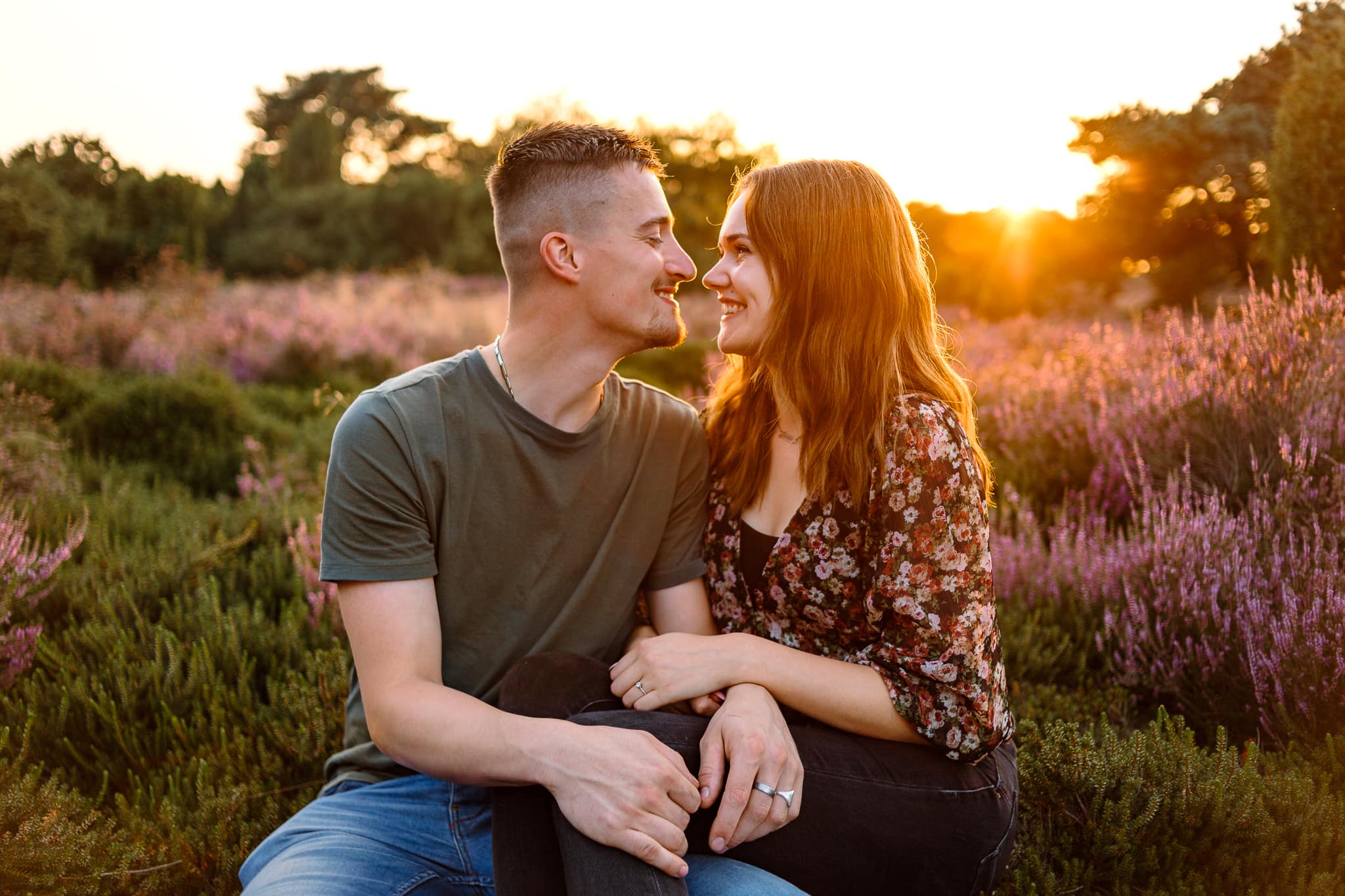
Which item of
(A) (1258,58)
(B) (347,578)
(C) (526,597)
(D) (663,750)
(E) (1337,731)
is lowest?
(E) (1337,731)

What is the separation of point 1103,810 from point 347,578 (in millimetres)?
1941

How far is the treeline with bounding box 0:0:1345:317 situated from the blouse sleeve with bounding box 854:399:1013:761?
191 cm

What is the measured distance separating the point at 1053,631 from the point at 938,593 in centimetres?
147

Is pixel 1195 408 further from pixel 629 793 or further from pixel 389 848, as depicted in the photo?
pixel 389 848

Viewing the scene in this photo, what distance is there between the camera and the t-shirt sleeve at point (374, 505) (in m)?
2.05

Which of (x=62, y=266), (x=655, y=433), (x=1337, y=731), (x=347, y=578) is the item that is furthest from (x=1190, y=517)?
(x=62, y=266)

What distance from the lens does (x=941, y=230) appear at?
→ 2378cm

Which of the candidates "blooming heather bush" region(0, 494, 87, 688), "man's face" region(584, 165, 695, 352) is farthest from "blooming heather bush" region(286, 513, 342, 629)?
"man's face" region(584, 165, 695, 352)

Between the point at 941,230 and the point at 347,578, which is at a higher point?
the point at 941,230

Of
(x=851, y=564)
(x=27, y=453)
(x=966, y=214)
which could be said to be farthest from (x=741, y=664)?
(x=966, y=214)

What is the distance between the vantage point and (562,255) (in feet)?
8.27

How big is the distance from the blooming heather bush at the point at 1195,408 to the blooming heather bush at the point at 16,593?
4.10 metres

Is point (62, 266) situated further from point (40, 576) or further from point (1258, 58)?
point (1258, 58)

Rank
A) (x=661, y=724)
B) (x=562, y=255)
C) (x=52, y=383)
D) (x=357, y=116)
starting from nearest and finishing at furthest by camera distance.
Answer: (x=661, y=724), (x=562, y=255), (x=52, y=383), (x=357, y=116)
